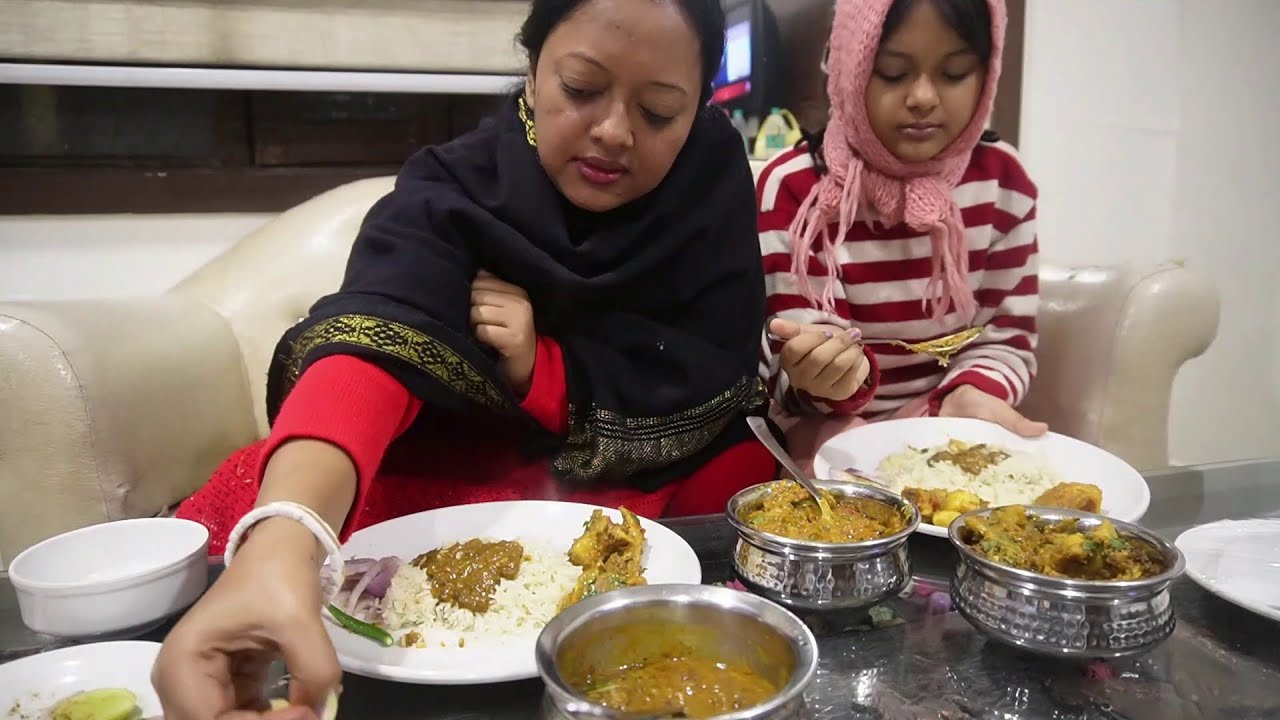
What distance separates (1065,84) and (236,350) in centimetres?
258

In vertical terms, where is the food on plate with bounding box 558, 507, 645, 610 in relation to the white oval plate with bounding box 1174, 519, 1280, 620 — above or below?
above

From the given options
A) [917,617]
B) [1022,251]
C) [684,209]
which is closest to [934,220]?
[1022,251]

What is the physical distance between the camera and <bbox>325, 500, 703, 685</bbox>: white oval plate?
0.71 m

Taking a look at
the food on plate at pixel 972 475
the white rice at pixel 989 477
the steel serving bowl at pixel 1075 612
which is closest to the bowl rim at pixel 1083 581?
the steel serving bowl at pixel 1075 612

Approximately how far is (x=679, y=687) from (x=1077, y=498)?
67 cm

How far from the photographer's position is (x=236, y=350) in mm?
1810

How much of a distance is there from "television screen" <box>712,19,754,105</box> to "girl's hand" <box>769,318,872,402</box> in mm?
1768

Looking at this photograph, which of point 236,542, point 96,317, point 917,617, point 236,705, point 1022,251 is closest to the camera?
point 236,705

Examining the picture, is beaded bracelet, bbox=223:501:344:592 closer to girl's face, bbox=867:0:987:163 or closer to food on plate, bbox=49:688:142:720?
food on plate, bbox=49:688:142:720

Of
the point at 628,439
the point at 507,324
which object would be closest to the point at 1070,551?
the point at 628,439

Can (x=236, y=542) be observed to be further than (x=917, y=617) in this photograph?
No

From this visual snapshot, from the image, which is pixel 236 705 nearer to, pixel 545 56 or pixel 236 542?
pixel 236 542

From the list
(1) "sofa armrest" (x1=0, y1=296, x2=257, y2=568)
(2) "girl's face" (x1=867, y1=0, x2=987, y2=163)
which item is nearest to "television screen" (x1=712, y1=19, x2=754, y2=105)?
(2) "girl's face" (x1=867, y1=0, x2=987, y2=163)

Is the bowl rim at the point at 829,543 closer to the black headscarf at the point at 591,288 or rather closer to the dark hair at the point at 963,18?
the black headscarf at the point at 591,288
